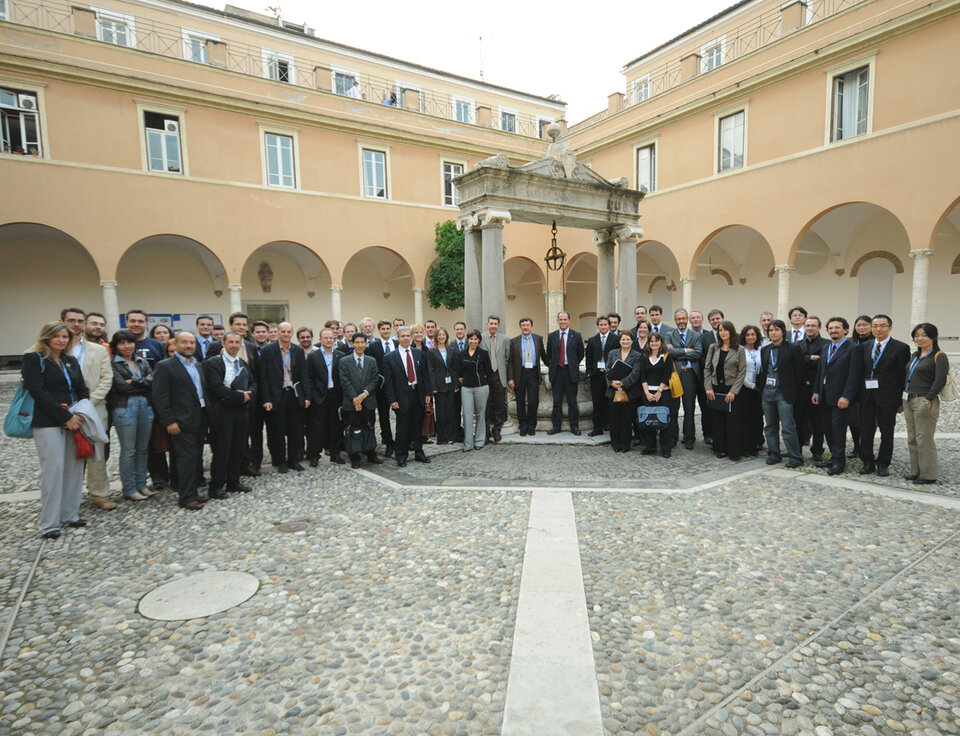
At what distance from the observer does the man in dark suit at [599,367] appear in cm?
799

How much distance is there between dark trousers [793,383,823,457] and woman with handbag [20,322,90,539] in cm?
744

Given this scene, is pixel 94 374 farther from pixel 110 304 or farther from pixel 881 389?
pixel 110 304

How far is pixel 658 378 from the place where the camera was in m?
6.95

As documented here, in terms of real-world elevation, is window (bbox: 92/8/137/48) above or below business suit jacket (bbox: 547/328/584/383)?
above

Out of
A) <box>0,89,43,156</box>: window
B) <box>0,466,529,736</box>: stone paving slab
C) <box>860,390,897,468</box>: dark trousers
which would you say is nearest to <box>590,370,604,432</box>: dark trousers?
<box>860,390,897,468</box>: dark trousers

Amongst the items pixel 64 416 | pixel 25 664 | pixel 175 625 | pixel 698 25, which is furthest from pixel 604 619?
pixel 698 25

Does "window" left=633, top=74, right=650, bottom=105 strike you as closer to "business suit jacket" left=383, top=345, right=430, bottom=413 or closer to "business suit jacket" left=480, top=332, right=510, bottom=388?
"business suit jacket" left=480, top=332, right=510, bottom=388

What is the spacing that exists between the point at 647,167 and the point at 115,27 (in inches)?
732

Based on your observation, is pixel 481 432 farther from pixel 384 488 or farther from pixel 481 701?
pixel 481 701

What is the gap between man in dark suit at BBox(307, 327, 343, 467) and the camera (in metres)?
6.63

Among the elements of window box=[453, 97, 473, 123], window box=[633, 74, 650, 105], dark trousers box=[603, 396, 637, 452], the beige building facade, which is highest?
window box=[633, 74, 650, 105]

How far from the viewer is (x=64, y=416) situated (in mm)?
4504

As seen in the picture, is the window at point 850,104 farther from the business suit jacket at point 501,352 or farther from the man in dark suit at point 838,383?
the business suit jacket at point 501,352

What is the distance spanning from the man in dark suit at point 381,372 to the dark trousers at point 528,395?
1.97 meters
